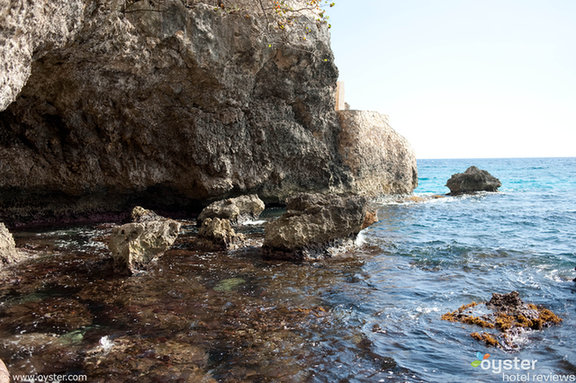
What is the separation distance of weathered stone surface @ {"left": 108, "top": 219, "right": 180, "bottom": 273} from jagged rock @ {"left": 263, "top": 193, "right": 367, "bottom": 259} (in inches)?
105

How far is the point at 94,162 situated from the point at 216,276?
345 inches

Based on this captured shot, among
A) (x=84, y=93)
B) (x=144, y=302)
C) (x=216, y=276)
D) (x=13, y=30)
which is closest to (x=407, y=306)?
(x=216, y=276)

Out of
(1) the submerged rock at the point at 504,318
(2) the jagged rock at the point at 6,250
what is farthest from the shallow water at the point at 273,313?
(2) the jagged rock at the point at 6,250

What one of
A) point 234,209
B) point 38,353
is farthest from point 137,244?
point 234,209

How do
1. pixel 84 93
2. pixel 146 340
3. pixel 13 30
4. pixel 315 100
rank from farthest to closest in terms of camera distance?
pixel 315 100 < pixel 84 93 < pixel 13 30 < pixel 146 340

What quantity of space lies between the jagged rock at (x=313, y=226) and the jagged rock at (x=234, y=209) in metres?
3.60

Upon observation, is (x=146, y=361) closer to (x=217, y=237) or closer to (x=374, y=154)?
(x=217, y=237)

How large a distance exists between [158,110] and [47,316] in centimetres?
1017

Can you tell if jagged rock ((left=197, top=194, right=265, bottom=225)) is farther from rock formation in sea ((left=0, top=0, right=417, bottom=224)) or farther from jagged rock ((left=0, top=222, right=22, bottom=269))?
jagged rock ((left=0, top=222, right=22, bottom=269))

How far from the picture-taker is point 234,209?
14.5 metres

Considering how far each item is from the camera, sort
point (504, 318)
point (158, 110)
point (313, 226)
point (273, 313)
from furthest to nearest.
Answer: point (158, 110)
point (313, 226)
point (273, 313)
point (504, 318)

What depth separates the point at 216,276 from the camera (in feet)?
28.5

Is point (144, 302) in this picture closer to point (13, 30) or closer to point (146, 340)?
point (146, 340)

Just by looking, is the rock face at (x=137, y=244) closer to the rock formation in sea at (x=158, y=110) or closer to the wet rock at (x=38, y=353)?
the wet rock at (x=38, y=353)
